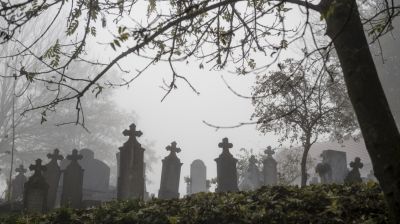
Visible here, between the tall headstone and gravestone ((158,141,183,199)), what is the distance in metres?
6.13

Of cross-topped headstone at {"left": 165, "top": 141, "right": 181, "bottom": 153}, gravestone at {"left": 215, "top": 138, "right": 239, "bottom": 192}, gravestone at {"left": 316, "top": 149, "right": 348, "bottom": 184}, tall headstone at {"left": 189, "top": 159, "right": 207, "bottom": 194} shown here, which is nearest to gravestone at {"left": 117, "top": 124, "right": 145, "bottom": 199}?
cross-topped headstone at {"left": 165, "top": 141, "right": 181, "bottom": 153}

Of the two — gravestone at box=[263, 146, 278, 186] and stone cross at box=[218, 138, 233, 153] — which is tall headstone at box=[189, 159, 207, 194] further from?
stone cross at box=[218, 138, 233, 153]

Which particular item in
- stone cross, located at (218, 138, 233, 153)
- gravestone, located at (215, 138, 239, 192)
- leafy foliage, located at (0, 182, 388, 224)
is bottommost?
leafy foliage, located at (0, 182, 388, 224)

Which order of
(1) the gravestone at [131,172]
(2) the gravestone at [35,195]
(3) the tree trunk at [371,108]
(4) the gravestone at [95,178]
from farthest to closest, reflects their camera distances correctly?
(4) the gravestone at [95,178] < (1) the gravestone at [131,172] < (2) the gravestone at [35,195] < (3) the tree trunk at [371,108]

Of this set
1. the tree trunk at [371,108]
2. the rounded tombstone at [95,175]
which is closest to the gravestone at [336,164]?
the rounded tombstone at [95,175]

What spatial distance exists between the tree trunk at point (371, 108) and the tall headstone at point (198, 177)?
15347 millimetres

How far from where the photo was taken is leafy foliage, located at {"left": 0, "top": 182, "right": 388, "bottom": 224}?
4.50m

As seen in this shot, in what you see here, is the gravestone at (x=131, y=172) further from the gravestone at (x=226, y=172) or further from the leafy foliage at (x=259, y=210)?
the leafy foliage at (x=259, y=210)

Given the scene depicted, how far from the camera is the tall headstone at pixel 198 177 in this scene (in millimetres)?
18359

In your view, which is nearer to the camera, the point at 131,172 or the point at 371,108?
the point at 371,108

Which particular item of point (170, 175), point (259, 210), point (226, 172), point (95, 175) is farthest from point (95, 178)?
point (259, 210)

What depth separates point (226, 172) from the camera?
37.0 ft

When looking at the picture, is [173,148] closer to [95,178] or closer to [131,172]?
[131,172]

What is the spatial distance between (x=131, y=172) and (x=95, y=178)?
6850 millimetres
